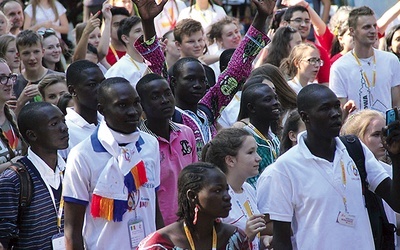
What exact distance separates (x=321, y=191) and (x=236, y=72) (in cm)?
198

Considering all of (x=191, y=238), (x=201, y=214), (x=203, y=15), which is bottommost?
(x=191, y=238)

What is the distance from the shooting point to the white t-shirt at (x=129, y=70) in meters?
9.03

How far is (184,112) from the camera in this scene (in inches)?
275

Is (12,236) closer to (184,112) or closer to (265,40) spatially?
(184,112)

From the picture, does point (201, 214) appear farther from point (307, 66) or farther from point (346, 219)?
point (307, 66)

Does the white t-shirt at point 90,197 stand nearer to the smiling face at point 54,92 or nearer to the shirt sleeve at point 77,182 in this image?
the shirt sleeve at point 77,182

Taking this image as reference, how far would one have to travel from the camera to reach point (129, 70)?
909cm

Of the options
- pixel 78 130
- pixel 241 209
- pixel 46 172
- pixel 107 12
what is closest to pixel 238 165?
pixel 241 209

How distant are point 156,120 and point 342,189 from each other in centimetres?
141

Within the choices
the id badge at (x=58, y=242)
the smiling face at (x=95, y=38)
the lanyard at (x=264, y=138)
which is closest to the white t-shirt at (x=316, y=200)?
the lanyard at (x=264, y=138)

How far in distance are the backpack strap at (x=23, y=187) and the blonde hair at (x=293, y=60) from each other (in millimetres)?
3952

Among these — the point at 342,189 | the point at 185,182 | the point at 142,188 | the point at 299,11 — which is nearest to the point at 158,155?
the point at 142,188

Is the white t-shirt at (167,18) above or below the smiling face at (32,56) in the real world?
above

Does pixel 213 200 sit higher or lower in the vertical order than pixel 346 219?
higher
